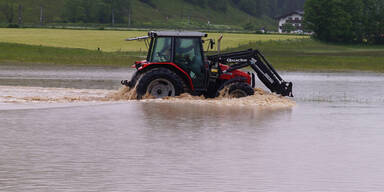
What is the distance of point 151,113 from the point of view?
19.1m

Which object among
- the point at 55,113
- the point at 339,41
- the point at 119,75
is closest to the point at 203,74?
the point at 55,113

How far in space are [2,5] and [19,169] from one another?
158m

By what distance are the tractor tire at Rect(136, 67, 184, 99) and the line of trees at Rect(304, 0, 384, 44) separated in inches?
3509

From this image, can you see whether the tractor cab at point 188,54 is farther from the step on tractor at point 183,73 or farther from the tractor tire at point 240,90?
the tractor tire at point 240,90

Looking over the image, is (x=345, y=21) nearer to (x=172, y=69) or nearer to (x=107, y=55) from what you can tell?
(x=107, y=55)

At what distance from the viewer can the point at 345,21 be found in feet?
364

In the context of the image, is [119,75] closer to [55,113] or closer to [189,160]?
[55,113]

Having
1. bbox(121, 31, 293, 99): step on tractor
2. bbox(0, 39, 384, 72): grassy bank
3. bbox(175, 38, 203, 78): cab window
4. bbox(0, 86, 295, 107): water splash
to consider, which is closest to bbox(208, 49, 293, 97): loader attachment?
bbox(121, 31, 293, 99): step on tractor

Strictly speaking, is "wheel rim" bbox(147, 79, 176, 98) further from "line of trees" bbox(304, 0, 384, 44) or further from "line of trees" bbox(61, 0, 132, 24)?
"line of trees" bbox(61, 0, 132, 24)

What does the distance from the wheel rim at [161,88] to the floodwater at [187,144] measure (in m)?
0.46

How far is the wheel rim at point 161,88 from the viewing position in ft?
72.4

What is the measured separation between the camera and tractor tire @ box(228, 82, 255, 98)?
22.0 metres

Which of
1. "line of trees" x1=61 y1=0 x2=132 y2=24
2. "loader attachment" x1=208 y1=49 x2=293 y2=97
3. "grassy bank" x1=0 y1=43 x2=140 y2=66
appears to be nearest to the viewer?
"loader attachment" x1=208 y1=49 x2=293 y2=97

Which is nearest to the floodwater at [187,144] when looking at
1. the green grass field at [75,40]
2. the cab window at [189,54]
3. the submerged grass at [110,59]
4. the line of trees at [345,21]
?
the cab window at [189,54]
